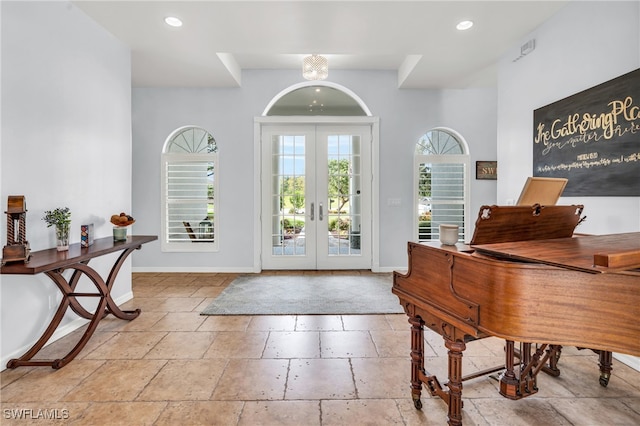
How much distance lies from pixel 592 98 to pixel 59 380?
4.49 m

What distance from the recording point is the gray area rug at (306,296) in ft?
11.1

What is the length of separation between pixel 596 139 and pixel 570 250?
1.77 meters

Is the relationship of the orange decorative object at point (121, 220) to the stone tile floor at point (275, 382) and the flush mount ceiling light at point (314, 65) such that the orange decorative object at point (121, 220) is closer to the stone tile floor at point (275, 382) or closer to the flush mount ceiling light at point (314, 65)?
the stone tile floor at point (275, 382)

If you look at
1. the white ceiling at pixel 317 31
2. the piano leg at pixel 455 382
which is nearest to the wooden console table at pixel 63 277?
the white ceiling at pixel 317 31

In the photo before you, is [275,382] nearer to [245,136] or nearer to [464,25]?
[464,25]

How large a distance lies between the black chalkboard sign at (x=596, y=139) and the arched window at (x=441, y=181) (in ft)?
6.75

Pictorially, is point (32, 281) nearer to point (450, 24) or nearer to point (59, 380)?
point (59, 380)

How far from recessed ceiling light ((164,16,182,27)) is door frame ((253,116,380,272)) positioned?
6.06 ft

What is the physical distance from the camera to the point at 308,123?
16.5ft

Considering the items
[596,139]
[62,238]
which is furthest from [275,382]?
[596,139]

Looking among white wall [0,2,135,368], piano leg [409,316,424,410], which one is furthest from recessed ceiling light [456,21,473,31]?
white wall [0,2,135,368]

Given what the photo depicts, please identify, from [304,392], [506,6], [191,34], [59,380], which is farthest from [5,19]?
[506,6]

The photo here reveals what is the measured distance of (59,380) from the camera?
6.96ft

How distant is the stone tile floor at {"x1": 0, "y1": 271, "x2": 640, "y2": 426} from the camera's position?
1.77 metres
